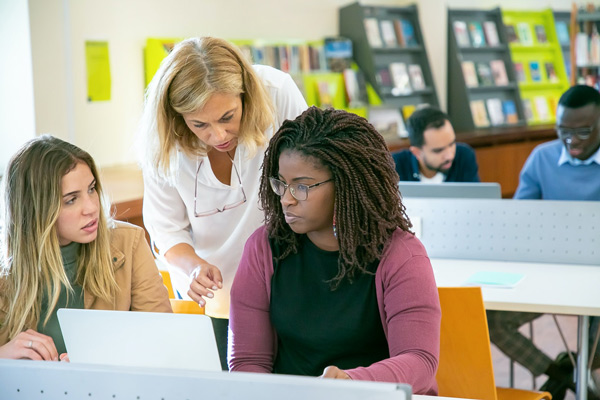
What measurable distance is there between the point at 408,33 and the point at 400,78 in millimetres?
540

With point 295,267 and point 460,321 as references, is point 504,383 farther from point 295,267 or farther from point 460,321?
point 295,267

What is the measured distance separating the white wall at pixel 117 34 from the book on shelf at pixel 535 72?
1.90m

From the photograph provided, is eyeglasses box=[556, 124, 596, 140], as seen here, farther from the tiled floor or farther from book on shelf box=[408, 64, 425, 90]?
book on shelf box=[408, 64, 425, 90]

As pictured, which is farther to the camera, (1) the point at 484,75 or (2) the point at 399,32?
(1) the point at 484,75

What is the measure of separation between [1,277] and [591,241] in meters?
1.92

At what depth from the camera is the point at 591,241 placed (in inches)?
106

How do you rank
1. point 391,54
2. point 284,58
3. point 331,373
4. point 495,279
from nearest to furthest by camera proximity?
point 331,373 → point 495,279 → point 284,58 → point 391,54

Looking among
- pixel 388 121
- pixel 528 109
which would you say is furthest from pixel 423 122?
pixel 528 109

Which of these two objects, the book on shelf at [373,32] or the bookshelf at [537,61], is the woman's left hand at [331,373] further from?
the bookshelf at [537,61]

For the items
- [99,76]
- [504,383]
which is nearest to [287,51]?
[99,76]

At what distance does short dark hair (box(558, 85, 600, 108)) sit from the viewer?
119 inches

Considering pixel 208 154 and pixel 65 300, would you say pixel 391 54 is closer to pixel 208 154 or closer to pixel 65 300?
pixel 208 154

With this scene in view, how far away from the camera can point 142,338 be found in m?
1.25

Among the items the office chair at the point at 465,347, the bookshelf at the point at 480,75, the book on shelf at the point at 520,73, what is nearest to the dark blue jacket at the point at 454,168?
the office chair at the point at 465,347
